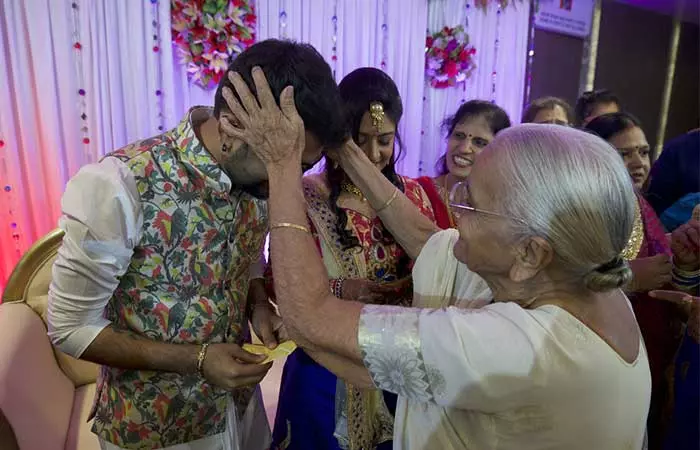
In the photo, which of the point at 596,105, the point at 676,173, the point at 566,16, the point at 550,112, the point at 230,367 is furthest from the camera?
the point at 566,16

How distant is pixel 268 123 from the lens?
34.9 inches

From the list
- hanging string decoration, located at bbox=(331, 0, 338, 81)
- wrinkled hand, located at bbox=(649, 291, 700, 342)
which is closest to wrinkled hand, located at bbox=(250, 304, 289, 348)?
wrinkled hand, located at bbox=(649, 291, 700, 342)

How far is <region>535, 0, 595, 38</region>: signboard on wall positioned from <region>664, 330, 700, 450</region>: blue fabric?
3803mm

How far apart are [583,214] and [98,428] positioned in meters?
1.16

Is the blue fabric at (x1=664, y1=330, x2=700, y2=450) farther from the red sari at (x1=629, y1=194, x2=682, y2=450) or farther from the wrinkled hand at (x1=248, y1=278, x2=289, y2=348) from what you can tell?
the wrinkled hand at (x1=248, y1=278, x2=289, y2=348)

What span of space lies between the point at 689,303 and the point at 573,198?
0.98 metres

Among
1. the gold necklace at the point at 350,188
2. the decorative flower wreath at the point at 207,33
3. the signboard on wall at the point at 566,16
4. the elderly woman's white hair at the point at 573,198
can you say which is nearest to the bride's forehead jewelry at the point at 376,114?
the gold necklace at the point at 350,188

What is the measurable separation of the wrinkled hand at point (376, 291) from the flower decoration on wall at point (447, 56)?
9.76 feet

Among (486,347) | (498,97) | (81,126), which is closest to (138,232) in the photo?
(486,347)

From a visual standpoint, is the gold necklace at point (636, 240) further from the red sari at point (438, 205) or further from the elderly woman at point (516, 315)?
the elderly woman at point (516, 315)

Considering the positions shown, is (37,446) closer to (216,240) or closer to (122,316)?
(122,316)

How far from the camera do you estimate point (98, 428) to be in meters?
1.15

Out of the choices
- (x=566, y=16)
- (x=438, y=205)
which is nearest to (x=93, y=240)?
(x=438, y=205)

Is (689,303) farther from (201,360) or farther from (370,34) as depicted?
(370,34)
